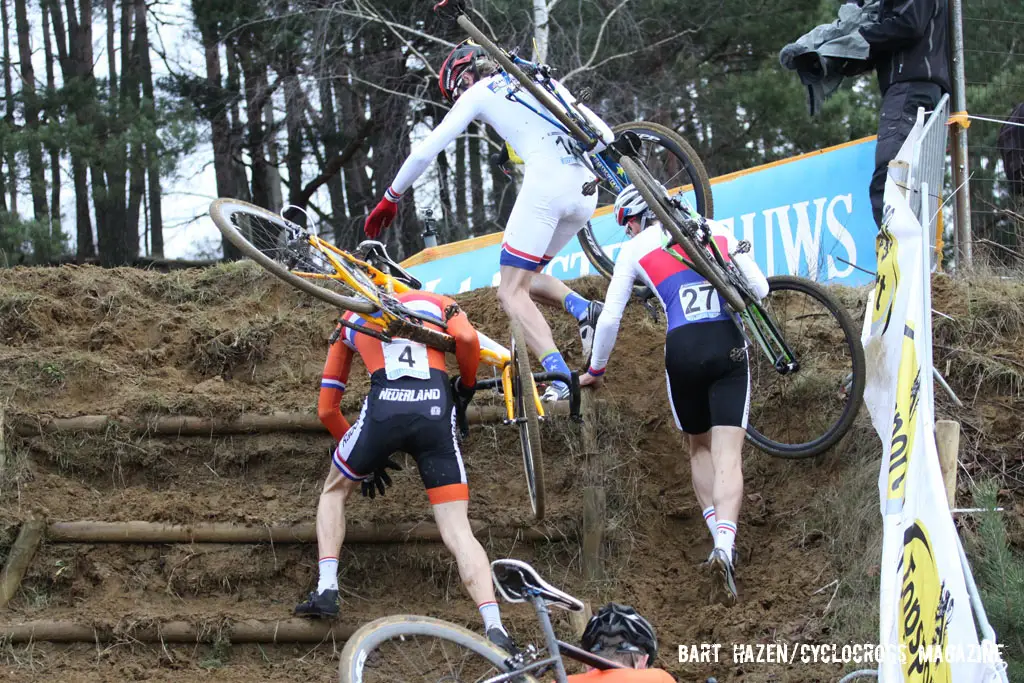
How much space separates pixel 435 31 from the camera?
52.7 feet

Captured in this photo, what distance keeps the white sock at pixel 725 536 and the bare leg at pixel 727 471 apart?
0.13ft

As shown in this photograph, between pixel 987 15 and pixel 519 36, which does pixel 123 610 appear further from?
pixel 519 36

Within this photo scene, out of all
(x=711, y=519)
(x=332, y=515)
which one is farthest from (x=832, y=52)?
(x=332, y=515)

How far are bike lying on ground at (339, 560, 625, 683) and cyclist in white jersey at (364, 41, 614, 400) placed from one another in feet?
8.32

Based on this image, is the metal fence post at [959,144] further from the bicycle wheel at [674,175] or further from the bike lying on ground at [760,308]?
the bicycle wheel at [674,175]

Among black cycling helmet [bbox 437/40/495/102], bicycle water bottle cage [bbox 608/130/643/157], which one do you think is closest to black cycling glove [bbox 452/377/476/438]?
bicycle water bottle cage [bbox 608/130/643/157]

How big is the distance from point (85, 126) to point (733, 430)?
11348mm

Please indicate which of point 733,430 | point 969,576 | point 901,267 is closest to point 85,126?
point 733,430

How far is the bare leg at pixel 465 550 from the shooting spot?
19.5 feet

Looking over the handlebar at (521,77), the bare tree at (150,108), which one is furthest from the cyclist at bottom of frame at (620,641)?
the bare tree at (150,108)

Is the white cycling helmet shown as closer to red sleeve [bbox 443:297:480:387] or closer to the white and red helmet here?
the white and red helmet

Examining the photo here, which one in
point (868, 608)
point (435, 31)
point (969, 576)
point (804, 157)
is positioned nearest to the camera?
point (969, 576)

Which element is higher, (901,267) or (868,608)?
(901,267)

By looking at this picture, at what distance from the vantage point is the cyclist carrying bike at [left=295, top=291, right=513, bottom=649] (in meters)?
6.20
